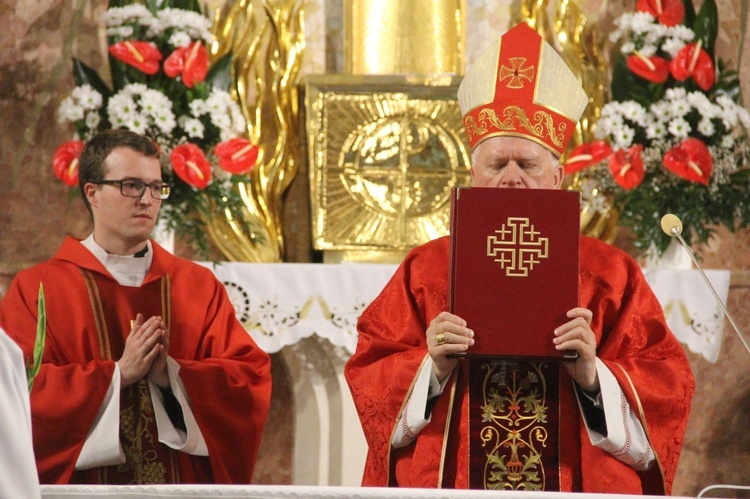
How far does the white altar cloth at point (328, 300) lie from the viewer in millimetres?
5391

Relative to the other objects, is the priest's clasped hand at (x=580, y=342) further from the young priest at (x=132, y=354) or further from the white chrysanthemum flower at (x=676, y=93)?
the white chrysanthemum flower at (x=676, y=93)

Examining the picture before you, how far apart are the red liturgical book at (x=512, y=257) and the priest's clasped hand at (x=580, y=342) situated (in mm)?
48

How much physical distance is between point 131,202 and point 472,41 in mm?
2612

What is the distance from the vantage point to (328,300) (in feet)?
17.8

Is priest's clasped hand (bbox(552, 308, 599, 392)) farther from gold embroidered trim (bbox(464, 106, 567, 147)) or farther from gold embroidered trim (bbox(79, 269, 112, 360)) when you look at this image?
gold embroidered trim (bbox(79, 269, 112, 360))

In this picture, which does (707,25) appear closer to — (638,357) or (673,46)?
(673,46)

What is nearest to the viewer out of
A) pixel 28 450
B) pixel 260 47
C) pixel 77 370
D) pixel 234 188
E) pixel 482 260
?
pixel 28 450

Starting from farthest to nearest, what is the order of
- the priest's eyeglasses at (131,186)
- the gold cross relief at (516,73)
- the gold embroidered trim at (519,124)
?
the priest's eyeglasses at (131,186) < the gold cross relief at (516,73) < the gold embroidered trim at (519,124)

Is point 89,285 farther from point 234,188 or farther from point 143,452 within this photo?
point 234,188

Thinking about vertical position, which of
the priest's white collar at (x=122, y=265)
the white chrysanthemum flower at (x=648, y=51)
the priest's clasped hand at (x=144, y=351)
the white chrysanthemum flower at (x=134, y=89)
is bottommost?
the priest's clasped hand at (x=144, y=351)

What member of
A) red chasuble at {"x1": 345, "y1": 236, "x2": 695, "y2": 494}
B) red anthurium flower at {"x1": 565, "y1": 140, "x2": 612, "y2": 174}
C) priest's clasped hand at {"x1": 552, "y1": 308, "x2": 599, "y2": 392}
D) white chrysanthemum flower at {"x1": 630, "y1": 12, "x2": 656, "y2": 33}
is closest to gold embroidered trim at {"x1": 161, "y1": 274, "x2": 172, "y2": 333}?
red chasuble at {"x1": 345, "y1": 236, "x2": 695, "y2": 494}

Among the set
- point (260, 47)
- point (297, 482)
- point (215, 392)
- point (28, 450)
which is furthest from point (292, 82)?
point (28, 450)

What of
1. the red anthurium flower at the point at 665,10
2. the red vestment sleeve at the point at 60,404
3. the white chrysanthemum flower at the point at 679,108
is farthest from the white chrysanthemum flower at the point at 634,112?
the red vestment sleeve at the point at 60,404

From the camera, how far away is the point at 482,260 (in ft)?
11.7
